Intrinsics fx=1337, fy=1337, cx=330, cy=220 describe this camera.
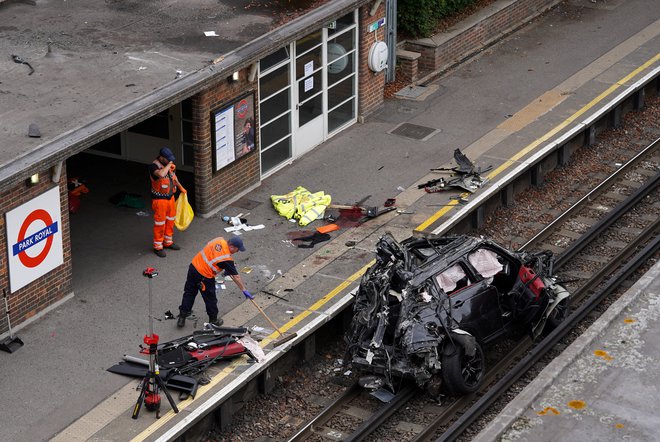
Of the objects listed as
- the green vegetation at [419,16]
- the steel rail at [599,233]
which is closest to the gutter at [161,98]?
the green vegetation at [419,16]

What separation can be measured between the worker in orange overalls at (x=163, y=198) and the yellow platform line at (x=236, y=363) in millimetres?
2820

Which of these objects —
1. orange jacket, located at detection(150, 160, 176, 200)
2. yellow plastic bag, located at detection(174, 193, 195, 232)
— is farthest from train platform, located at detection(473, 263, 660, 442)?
yellow plastic bag, located at detection(174, 193, 195, 232)

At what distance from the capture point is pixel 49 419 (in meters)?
16.4

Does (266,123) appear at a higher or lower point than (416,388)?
higher

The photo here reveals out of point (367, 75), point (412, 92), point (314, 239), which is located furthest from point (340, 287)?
point (412, 92)

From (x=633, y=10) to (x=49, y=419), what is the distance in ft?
67.0

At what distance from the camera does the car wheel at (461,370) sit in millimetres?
17156

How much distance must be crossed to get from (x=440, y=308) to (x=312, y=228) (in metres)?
4.73

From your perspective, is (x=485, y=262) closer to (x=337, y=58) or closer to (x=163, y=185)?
(x=163, y=185)

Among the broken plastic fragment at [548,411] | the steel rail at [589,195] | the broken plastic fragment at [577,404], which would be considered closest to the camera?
the broken plastic fragment at [548,411]

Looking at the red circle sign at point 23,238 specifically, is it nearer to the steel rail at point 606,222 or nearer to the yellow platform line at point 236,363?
the yellow platform line at point 236,363

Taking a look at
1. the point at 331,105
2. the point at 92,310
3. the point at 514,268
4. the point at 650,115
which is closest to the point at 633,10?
the point at 650,115

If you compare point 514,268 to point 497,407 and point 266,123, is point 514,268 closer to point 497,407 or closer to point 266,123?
point 497,407

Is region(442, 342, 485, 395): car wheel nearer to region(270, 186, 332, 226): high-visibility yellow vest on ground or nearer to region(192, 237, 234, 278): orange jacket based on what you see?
region(192, 237, 234, 278): orange jacket
